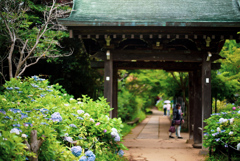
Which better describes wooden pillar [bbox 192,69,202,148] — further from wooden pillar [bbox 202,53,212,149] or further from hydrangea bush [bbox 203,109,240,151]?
hydrangea bush [bbox 203,109,240,151]

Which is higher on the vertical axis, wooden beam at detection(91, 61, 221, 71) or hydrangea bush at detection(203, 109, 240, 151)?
wooden beam at detection(91, 61, 221, 71)

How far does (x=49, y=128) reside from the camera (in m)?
3.11


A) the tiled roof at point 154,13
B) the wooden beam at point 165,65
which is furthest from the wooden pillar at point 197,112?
the tiled roof at point 154,13

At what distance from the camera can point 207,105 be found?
8148mm

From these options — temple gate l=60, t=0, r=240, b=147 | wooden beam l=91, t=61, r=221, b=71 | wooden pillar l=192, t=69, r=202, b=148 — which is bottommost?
wooden pillar l=192, t=69, r=202, b=148

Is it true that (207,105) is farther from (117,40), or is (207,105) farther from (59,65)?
(59,65)

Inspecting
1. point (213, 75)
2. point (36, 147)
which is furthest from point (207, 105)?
point (36, 147)

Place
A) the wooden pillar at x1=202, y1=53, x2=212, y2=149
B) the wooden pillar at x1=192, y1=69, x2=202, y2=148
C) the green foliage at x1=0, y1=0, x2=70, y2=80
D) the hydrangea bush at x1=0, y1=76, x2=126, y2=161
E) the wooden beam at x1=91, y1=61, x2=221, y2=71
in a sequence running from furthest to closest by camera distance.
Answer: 1. the wooden beam at x1=91, y1=61, x2=221, y2=71
2. the wooden pillar at x1=192, y1=69, x2=202, y2=148
3. the green foliage at x1=0, y1=0, x2=70, y2=80
4. the wooden pillar at x1=202, y1=53, x2=212, y2=149
5. the hydrangea bush at x1=0, y1=76, x2=126, y2=161

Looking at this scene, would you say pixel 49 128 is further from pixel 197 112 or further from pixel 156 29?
pixel 197 112

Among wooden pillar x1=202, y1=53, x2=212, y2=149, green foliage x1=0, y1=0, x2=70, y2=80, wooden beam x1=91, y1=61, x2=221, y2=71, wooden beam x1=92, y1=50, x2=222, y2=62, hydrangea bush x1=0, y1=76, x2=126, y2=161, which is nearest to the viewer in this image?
hydrangea bush x1=0, y1=76, x2=126, y2=161

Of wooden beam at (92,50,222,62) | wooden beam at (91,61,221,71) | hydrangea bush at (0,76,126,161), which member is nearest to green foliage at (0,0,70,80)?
wooden beam at (91,61,221,71)

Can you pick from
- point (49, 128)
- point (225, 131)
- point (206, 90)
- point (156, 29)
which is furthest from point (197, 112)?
point (49, 128)

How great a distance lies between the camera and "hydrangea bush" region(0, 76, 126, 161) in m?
2.80

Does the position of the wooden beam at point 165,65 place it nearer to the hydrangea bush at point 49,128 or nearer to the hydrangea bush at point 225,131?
the hydrangea bush at point 225,131
